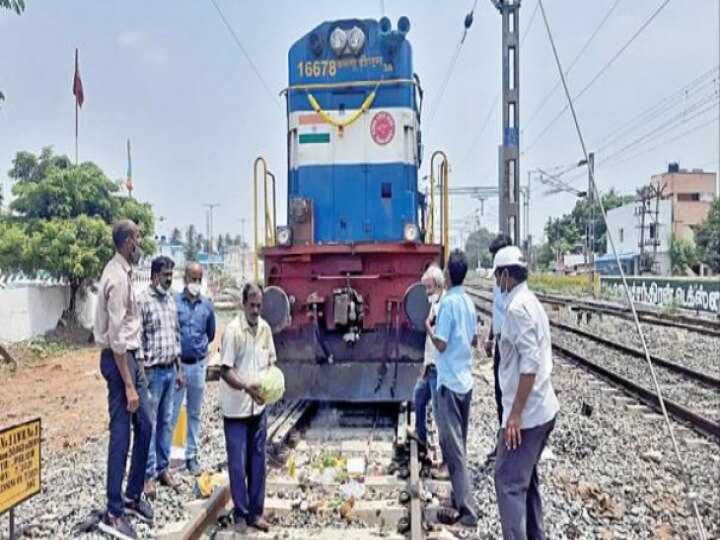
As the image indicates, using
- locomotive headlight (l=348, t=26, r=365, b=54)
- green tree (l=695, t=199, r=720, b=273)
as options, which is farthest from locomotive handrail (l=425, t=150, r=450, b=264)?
green tree (l=695, t=199, r=720, b=273)

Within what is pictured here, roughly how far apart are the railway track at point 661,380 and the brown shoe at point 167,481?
19.4 feet

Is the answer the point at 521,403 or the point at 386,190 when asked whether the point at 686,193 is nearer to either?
the point at 386,190

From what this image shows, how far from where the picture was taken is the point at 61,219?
17047 millimetres

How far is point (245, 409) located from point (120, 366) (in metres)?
0.88

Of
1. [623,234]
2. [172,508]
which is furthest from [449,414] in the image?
[623,234]

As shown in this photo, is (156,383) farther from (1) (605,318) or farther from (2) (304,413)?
(1) (605,318)

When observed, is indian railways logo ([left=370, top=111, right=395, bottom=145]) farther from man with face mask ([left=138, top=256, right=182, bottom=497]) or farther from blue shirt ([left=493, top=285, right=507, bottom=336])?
man with face mask ([left=138, top=256, right=182, bottom=497])

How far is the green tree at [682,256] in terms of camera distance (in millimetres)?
46656

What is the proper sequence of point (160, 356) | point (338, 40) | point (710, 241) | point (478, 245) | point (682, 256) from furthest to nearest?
point (478, 245) < point (682, 256) < point (710, 241) < point (338, 40) < point (160, 356)

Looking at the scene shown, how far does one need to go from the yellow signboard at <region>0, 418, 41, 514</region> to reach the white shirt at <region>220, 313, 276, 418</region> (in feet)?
3.93

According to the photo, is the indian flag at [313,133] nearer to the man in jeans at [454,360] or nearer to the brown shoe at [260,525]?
the man in jeans at [454,360]

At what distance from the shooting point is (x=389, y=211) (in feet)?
28.2

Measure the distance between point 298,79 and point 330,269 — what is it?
2453 millimetres

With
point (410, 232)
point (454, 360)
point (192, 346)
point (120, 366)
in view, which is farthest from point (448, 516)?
point (410, 232)
